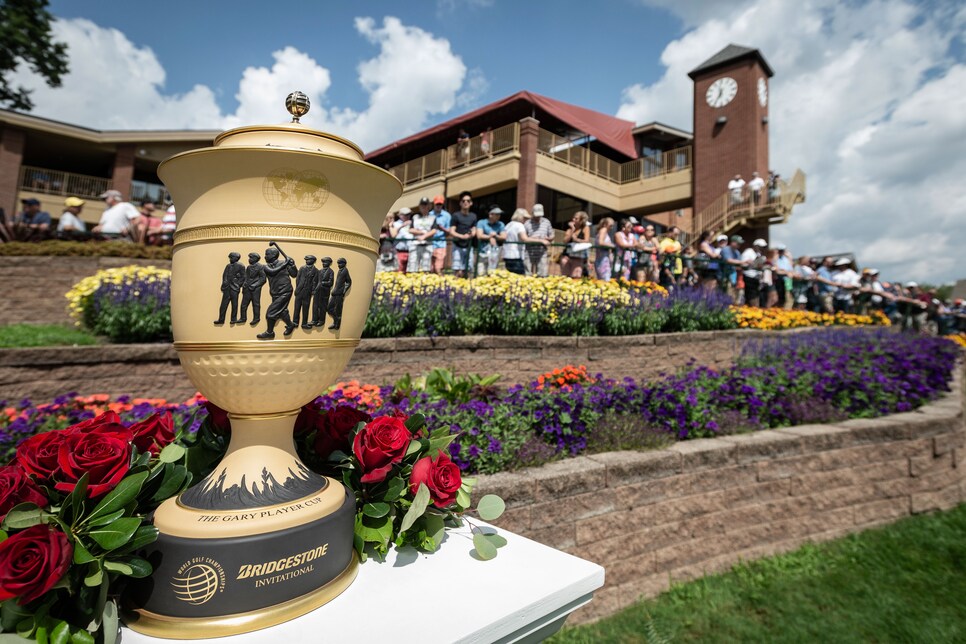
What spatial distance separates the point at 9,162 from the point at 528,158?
2255cm

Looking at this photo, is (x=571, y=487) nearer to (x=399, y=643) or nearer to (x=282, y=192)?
(x=399, y=643)

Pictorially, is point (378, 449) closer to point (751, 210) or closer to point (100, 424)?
point (100, 424)

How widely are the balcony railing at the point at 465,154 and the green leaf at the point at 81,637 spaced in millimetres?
19057

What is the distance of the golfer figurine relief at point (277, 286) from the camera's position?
1.20 metres

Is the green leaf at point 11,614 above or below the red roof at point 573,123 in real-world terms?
below

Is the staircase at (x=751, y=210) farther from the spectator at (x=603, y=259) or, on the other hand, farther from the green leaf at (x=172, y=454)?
the green leaf at (x=172, y=454)

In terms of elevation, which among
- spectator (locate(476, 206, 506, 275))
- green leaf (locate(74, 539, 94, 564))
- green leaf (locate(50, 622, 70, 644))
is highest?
spectator (locate(476, 206, 506, 275))

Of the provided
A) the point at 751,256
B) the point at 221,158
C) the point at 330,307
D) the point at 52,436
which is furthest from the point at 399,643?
the point at 751,256

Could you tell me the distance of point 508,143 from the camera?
1941cm

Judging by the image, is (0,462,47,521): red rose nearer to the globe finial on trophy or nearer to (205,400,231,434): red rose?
(205,400,231,434): red rose

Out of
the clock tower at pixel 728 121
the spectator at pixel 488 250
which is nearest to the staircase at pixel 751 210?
the clock tower at pixel 728 121

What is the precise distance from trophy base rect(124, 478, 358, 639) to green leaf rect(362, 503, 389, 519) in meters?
0.21

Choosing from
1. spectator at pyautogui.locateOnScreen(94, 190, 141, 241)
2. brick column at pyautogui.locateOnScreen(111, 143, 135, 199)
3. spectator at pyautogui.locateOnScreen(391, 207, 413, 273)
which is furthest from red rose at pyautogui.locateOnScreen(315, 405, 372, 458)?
brick column at pyautogui.locateOnScreen(111, 143, 135, 199)

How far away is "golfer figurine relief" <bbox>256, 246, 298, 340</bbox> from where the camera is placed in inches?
47.3
